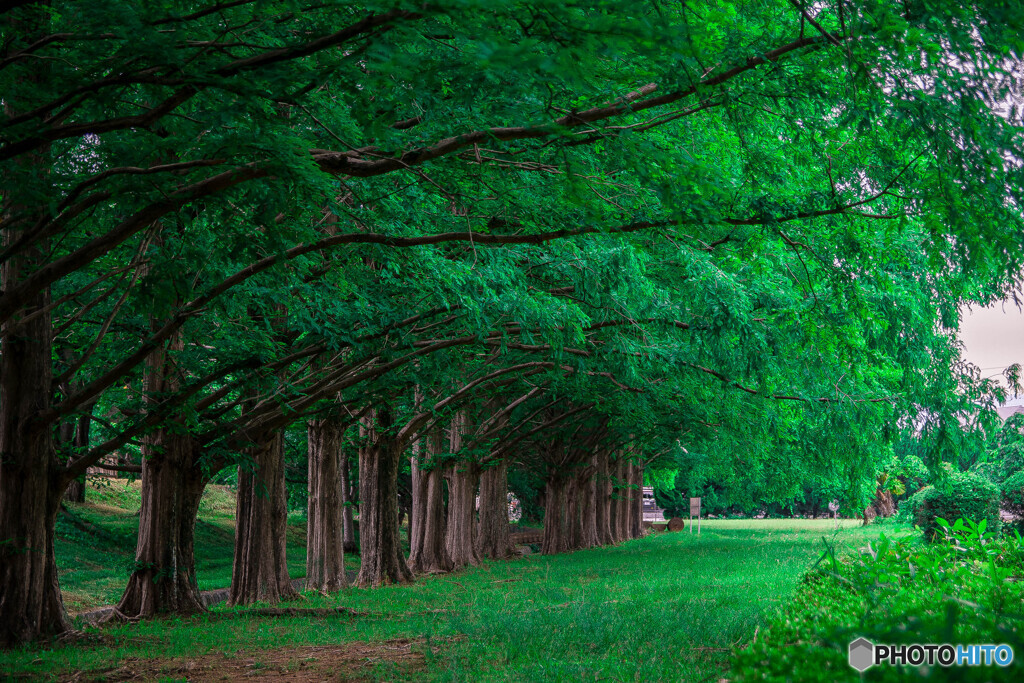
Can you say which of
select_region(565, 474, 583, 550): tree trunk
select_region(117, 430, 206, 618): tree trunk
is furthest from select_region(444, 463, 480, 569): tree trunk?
select_region(117, 430, 206, 618): tree trunk

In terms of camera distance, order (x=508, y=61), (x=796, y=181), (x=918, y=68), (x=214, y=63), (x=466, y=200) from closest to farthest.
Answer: (x=508, y=61), (x=918, y=68), (x=214, y=63), (x=796, y=181), (x=466, y=200)

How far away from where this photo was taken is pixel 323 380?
15336mm

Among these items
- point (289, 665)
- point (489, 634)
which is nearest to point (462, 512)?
point (489, 634)

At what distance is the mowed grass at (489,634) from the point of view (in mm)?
9477

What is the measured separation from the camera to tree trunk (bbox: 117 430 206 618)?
15.8 metres

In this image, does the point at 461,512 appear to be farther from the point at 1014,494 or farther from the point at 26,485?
the point at 26,485

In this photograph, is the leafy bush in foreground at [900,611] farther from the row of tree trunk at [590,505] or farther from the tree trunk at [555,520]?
the tree trunk at [555,520]

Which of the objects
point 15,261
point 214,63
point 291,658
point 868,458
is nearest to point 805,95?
point 214,63

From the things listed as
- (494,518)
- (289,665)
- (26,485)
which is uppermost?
(26,485)

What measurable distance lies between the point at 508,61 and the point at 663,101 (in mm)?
2125

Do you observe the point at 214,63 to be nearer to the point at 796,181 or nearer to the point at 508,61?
the point at 508,61

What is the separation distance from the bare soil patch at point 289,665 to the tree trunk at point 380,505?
12.4 meters

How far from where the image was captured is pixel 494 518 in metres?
35.8

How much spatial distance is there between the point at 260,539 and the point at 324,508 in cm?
307
